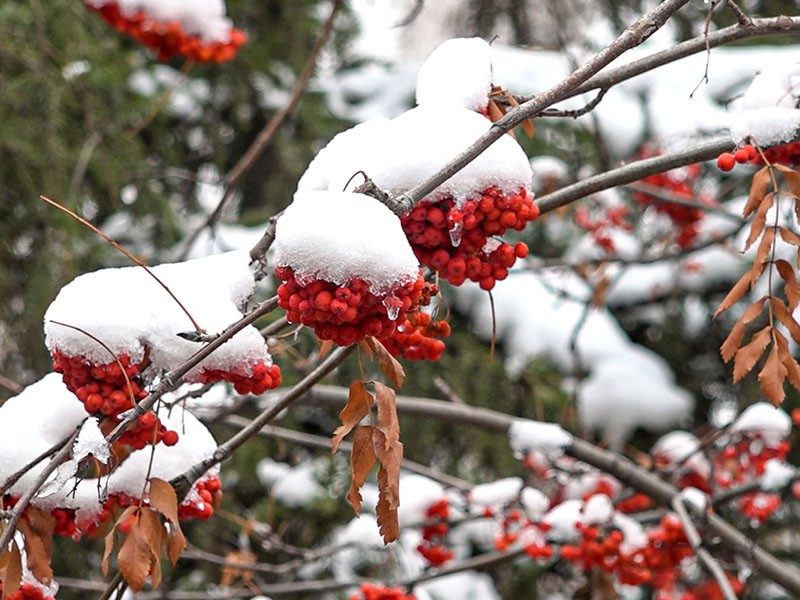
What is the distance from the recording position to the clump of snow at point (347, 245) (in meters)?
0.89

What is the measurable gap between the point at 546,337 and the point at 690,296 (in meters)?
0.56

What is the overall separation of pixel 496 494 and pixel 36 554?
1162mm

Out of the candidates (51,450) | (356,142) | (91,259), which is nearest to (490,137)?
(356,142)

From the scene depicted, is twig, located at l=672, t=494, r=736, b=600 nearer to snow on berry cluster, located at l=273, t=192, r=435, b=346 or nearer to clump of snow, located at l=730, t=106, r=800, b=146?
clump of snow, located at l=730, t=106, r=800, b=146

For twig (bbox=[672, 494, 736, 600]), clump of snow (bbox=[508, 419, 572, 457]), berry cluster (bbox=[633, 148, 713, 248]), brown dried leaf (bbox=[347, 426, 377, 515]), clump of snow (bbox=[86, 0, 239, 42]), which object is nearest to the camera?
brown dried leaf (bbox=[347, 426, 377, 515])

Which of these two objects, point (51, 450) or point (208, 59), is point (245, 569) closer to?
point (51, 450)

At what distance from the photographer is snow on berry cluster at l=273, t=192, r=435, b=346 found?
2.91ft

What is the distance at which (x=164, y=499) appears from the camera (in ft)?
3.53

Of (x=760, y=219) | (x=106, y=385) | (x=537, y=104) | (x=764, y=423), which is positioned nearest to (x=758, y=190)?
(x=760, y=219)

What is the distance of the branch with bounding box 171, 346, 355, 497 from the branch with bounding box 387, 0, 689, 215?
280 mm

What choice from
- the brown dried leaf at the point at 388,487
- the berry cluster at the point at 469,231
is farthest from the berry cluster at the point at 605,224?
the brown dried leaf at the point at 388,487

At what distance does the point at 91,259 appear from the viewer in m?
2.98

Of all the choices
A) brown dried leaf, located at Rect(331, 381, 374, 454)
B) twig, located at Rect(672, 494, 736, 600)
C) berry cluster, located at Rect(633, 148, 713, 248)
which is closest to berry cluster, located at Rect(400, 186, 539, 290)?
brown dried leaf, located at Rect(331, 381, 374, 454)

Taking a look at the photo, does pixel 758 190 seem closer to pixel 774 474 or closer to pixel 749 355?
pixel 749 355
